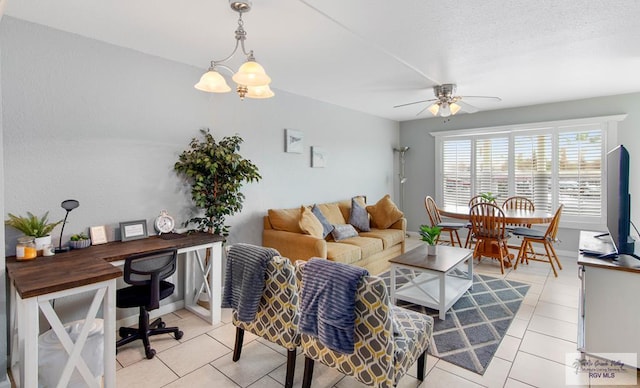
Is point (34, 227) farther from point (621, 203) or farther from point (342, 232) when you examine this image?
point (621, 203)

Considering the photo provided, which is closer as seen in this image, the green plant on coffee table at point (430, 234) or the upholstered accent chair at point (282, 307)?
the upholstered accent chair at point (282, 307)

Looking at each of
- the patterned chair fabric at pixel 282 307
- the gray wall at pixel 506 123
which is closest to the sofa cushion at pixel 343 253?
the patterned chair fabric at pixel 282 307

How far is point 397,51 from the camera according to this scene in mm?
2865

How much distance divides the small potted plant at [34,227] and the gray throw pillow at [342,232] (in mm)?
2990

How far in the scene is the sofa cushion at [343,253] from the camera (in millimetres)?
3621

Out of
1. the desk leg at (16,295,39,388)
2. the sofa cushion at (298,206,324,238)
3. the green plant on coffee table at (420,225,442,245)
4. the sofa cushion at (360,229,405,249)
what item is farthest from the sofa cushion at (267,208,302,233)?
the desk leg at (16,295,39,388)

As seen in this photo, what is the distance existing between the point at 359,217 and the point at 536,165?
3204mm

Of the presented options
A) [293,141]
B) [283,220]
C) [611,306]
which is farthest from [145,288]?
→ [611,306]

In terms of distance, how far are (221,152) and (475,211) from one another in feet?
12.0

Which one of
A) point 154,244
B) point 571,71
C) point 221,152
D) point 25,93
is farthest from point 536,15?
point 25,93

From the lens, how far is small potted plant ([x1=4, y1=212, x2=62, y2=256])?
7.22ft

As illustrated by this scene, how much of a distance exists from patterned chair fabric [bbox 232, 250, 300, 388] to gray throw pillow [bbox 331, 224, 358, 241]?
7.59 ft

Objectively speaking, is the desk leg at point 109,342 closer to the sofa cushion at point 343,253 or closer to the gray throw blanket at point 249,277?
the gray throw blanket at point 249,277

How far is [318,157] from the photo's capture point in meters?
4.80
